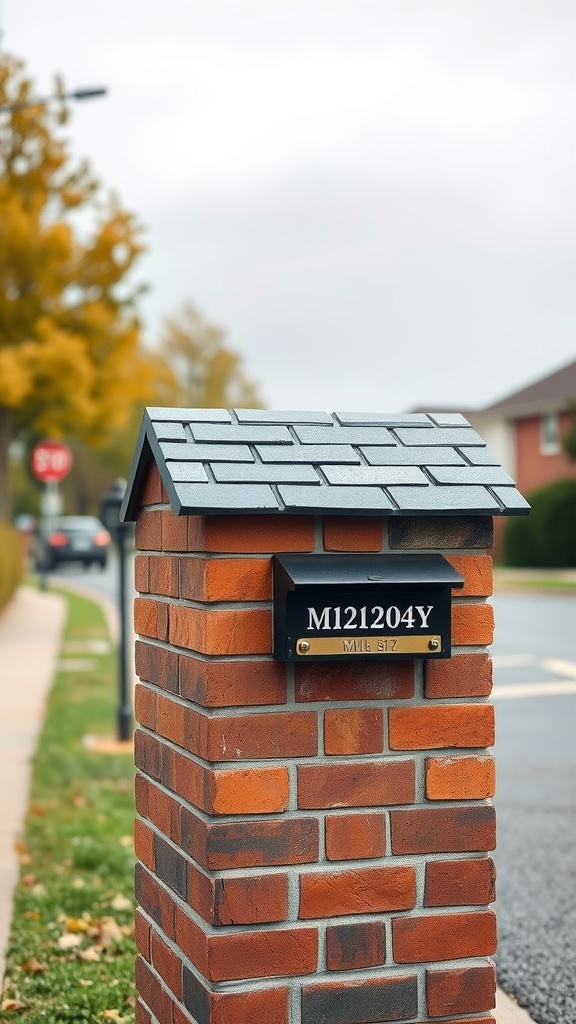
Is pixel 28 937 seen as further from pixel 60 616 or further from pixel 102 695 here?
pixel 60 616

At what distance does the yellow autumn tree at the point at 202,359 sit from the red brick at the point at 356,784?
59.7 meters

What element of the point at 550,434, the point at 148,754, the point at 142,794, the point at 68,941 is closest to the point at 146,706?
the point at 148,754

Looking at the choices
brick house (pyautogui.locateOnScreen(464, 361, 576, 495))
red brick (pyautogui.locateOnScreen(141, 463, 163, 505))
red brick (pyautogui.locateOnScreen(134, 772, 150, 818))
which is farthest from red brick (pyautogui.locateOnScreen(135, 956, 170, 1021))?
brick house (pyautogui.locateOnScreen(464, 361, 576, 495))

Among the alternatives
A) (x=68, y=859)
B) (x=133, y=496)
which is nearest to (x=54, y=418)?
(x=68, y=859)

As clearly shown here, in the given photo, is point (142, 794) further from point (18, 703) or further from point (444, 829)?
point (18, 703)

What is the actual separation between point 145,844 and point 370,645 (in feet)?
2.75

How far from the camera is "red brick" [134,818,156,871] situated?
2.78m

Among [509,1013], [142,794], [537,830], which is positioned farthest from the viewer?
[537,830]

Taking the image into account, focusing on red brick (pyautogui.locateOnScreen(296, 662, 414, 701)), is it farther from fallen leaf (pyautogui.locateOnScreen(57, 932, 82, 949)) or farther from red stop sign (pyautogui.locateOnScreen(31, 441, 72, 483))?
red stop sign (pyautogui.locateOnScreen(31, 441, 72, 483))

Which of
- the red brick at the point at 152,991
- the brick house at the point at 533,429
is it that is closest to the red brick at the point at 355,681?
the red brick at the point at 152,991

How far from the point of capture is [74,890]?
4867 millimetres

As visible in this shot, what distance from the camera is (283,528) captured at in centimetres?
241

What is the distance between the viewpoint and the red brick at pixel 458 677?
8.14 feet

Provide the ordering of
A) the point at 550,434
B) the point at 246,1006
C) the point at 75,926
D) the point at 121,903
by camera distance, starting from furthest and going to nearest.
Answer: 1. the point at 550,434
2. the point at 121,903
3. the point at 75,926
4. the point at 246,1006
